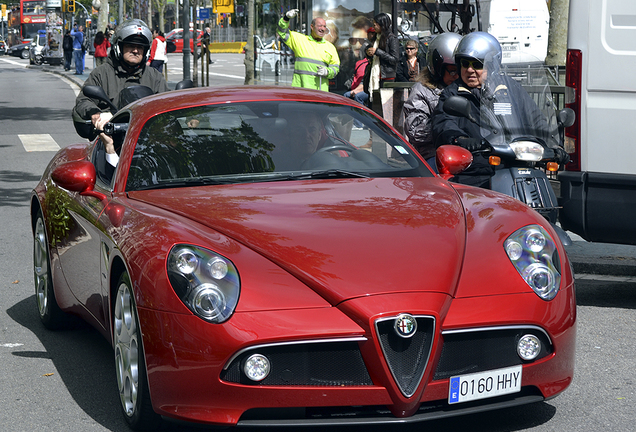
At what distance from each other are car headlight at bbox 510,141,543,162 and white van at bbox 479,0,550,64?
1599 centimetres

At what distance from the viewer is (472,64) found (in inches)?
247

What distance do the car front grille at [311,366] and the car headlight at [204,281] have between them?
7.5 inches

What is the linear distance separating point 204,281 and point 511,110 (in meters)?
3.10

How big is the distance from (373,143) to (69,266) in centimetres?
171

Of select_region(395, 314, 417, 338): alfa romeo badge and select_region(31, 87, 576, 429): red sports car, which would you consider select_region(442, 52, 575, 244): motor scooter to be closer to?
select_region(31, 87, 576, 429): red sports car

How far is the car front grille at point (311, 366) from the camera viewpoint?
129 inches

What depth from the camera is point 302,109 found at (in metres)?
4.94

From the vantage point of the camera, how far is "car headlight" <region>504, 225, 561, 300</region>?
12.0 ft

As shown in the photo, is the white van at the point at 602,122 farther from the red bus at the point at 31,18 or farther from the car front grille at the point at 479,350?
the red bus at the point at 31,18

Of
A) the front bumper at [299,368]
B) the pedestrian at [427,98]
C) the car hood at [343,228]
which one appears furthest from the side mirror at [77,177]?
the pedestrian at [427,98]

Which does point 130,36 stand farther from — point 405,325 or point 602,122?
point 405,325

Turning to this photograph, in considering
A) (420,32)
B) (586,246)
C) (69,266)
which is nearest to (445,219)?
(69,266)

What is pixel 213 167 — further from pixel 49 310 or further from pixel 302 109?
pixel 49 310

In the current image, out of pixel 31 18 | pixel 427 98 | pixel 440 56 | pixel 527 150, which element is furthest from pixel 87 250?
pixel 31 18
